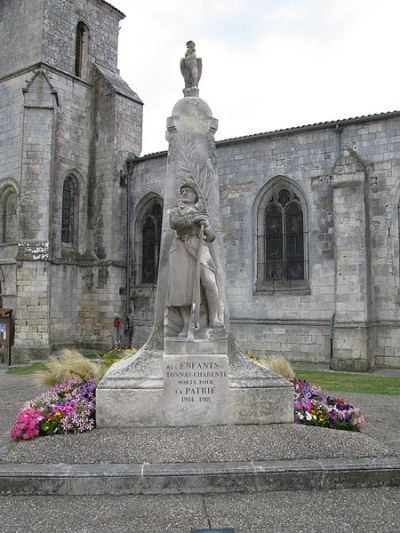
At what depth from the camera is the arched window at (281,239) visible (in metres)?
16.1

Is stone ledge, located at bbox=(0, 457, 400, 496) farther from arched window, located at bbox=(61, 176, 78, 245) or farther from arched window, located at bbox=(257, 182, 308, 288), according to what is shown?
arched window, located at bbox=(61, 176, 78, 245)

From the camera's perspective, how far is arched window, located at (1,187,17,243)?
746 inches

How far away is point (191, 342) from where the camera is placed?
5.95 m

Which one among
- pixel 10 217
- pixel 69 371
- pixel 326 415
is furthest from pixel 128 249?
pixel 326 415

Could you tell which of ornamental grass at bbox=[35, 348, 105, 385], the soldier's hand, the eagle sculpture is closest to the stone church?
ornamental grass at bbox=[35, 348, 105, 385]

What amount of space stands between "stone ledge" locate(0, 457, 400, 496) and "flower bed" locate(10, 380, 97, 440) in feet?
2.83

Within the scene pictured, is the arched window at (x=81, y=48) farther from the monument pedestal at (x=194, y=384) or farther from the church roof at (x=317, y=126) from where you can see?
the monument pedestal at (x=194, y=384)

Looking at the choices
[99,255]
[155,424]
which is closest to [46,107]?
[99,255]

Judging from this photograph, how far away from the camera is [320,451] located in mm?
5027

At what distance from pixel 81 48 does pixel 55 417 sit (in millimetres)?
17871

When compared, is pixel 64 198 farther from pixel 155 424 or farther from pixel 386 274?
pixel 155 424

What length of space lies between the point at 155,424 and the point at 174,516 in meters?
1.75

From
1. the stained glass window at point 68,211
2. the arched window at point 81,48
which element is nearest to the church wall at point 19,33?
the arched window at point 81,48

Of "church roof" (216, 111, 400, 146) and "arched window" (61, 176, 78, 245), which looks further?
"arched window" (61, 176, 78, 245)
